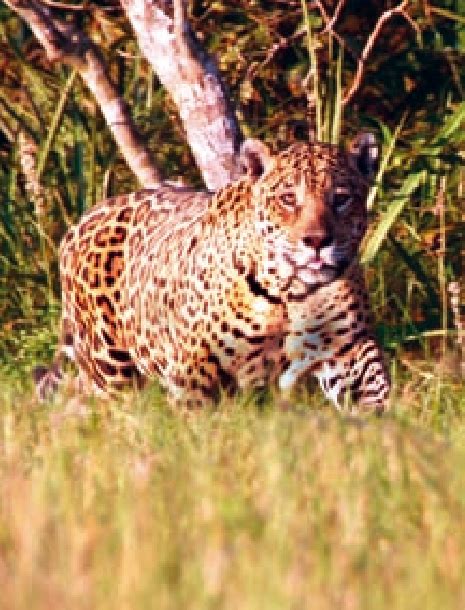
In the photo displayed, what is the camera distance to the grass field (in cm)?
385

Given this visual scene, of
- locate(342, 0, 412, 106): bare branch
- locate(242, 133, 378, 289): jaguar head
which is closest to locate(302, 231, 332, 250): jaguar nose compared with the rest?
locate(242, 133, 378, 289): jaguar head

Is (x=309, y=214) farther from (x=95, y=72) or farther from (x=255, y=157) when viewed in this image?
(x=95, y=72)

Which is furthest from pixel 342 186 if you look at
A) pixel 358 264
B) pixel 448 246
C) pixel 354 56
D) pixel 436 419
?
pixel 354 56

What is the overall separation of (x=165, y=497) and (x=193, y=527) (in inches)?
11.6

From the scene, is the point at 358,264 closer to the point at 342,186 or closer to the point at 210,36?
the point at 342,186

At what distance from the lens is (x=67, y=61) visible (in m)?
9.51

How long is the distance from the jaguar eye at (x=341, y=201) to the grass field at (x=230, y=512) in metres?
1.00

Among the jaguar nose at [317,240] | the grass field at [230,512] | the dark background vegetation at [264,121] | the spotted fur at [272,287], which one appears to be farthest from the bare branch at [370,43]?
the grass field at [230,512]

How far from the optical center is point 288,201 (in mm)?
7148

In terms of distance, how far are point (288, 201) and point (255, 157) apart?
1.29 ft

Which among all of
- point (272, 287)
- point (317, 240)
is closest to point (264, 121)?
point (272, 287)

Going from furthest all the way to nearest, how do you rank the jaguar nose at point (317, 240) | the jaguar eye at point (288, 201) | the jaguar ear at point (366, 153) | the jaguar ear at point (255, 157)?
the jaguar ear at point (366, 153) < the jaguar ear at point (255, 157) < the jaguar eye at point (288, 201) < the jaguar nose at point (317, 240)

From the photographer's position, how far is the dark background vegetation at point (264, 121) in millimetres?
9477

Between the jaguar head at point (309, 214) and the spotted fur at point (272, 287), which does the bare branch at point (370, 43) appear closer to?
the spotted fur at point (272, 287)
